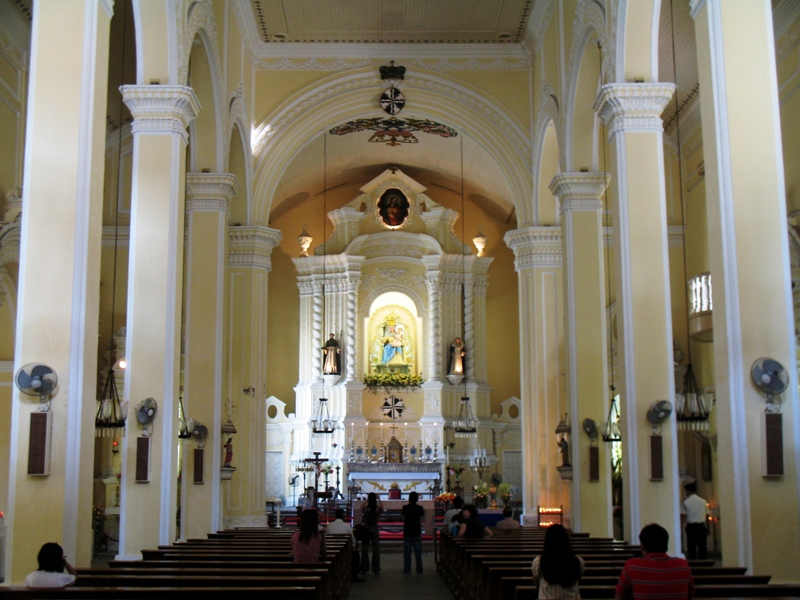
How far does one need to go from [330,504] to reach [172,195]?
11.9 meters

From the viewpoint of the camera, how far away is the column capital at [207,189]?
46.1ft

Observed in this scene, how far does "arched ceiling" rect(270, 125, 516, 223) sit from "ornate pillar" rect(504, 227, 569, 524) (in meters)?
5.08

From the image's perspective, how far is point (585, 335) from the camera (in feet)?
43.2

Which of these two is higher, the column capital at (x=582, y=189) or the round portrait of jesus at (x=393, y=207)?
the round portrait of jesus at (x=393, y=207)

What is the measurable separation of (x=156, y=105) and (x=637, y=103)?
4.95 m

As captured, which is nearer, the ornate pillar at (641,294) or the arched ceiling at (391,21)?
the ornate pillar at (641,294)

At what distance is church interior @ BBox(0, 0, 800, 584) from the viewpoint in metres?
7.37

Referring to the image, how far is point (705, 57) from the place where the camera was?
310 inches

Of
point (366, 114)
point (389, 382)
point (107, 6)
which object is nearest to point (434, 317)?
point (389, 382)

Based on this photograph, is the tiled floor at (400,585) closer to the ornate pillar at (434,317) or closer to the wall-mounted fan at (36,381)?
the wall-mounted fan at (36,381)

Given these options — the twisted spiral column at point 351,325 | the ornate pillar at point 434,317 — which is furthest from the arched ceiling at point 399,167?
the twisted spiral column at point 351,325

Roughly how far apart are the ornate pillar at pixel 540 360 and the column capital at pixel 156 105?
8.62 m

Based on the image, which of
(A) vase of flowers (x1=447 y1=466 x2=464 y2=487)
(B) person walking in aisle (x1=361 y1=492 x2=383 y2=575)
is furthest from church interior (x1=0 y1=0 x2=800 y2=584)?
(B) person walking in aisle (x1=361 y1=492 x2=383 y2=575)

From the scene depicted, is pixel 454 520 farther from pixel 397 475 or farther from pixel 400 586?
pixel 397 475
